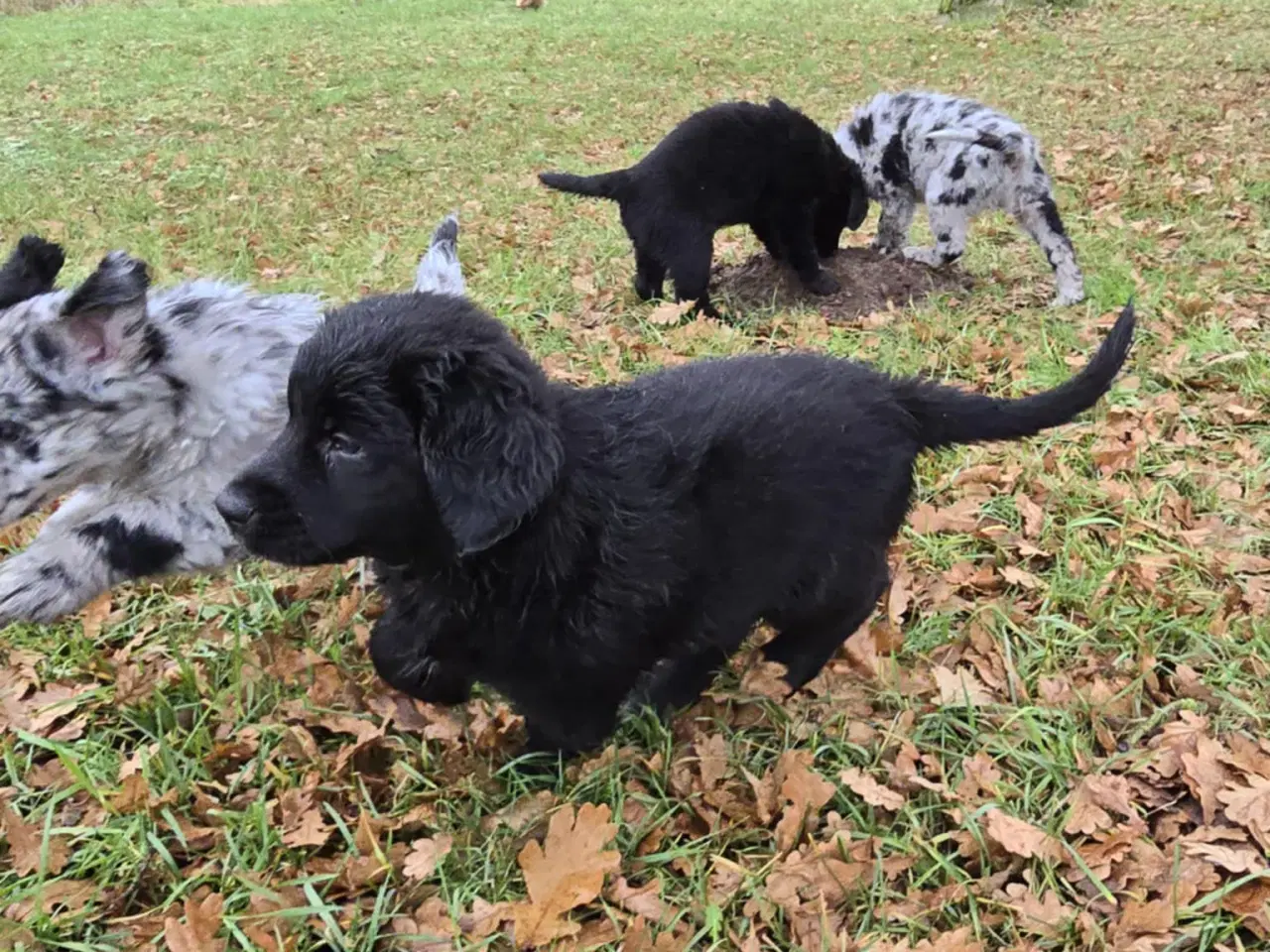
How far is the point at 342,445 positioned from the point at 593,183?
437 centimetres

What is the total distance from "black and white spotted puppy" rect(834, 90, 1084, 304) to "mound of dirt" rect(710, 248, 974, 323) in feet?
0.68

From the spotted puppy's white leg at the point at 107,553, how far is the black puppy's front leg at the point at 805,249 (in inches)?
172

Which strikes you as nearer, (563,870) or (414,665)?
(563,870)

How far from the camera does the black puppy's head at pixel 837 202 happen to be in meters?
6.45

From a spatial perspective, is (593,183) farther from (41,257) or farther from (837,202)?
(41,257)

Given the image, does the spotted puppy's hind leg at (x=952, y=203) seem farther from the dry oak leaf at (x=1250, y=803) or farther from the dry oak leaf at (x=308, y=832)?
the dry oak leaf at (x=308, y=832)

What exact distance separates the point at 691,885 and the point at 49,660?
2340mm

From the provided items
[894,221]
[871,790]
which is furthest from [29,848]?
[894,221]

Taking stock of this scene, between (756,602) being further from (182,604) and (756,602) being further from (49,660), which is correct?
(49,660)

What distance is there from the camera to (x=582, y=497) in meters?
2.33

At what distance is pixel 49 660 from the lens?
10.6 ft

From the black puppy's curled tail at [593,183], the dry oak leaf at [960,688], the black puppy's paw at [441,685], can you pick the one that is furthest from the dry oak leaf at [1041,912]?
the black puppy's curled tail at [593,183]

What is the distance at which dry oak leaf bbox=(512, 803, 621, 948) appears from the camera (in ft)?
7.47

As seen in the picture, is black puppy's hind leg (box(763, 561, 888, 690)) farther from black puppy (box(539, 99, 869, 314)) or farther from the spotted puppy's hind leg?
the spotted puppy's hind leg
